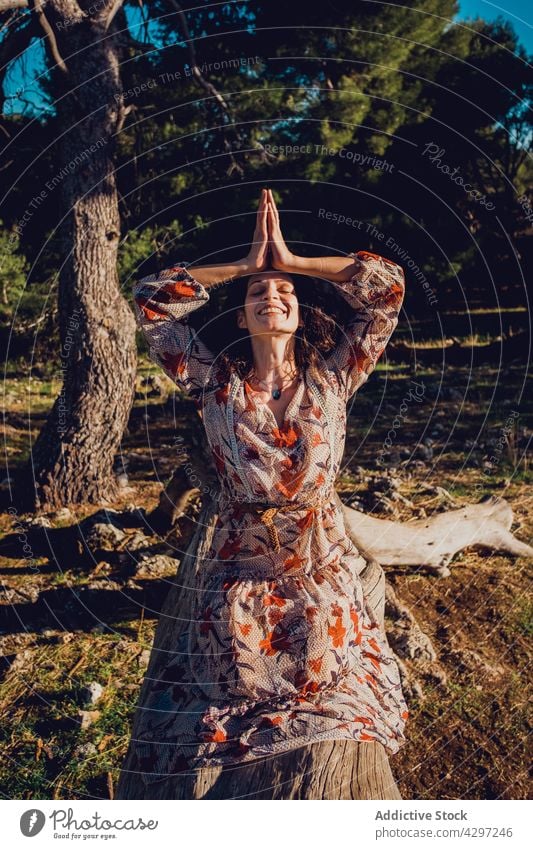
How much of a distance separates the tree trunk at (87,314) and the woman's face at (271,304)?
10.1ft

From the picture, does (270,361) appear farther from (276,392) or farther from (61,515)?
(61,515)

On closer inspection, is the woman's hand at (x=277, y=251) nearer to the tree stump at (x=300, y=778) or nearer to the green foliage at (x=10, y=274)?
the tree stump at (x=300, y=778)

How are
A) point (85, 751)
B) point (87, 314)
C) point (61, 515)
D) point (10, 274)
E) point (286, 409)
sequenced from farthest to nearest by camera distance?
1. point (10, 274)
2. point (87, 314)
3. point (61, 515)
4. point (85, 751)
5. point (286, 409)

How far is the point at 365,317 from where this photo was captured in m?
2.73

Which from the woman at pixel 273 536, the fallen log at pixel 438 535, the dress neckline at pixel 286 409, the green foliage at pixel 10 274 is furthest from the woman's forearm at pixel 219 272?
the green foliage at pixel 10 274

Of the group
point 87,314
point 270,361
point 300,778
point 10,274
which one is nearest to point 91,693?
point 300,778

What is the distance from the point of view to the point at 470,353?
9.67 metres

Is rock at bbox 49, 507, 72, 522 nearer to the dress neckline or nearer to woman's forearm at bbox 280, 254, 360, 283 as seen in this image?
the dress neckline

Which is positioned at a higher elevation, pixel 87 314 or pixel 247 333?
pixel 87 314

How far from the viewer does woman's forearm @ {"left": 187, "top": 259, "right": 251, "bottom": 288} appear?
8.63 feet

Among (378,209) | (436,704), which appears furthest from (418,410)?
(436,704)

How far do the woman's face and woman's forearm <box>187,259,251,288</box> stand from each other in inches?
2.6

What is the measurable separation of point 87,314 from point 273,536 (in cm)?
346

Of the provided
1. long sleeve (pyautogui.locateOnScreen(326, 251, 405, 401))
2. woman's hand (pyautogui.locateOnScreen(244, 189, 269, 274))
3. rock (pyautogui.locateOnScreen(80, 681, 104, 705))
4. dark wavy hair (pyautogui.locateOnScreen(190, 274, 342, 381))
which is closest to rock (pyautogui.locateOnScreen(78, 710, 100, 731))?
rock (pyautogui.locateOnScreen(80, 681, 104, 705))
